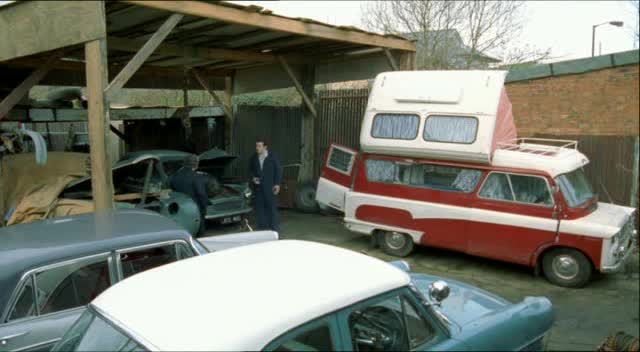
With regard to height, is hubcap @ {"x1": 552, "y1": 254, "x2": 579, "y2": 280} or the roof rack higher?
the roof rack

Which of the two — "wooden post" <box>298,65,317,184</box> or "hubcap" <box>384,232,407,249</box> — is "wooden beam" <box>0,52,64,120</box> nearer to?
"wooden post" <box>298,65,317,184</box>

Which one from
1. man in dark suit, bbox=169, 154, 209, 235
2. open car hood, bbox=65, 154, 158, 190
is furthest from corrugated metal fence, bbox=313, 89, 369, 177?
open car hood, bbox=65, 154, 158, 190

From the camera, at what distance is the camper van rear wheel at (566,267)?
19.6 ft

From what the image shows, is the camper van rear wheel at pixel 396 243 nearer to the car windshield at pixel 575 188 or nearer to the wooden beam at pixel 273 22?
the car windshield at pixel 575 188

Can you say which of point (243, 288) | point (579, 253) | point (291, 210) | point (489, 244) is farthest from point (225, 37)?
point (243, 288)

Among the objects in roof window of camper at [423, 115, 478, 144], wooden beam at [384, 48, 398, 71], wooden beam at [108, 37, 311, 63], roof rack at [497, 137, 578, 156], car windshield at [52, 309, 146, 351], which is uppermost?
wooden beam at [108, 37, 311, 63]

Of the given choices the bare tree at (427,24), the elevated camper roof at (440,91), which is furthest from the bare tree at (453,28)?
the elevated camper roof at (440,91)

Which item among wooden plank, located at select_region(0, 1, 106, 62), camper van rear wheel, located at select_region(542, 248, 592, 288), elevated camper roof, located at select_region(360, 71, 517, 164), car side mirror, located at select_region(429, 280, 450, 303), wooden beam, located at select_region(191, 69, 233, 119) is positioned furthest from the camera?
wooden beam, located at select_region(191, 69, 233, 119)

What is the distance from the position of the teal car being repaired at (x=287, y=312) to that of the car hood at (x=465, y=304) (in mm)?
20

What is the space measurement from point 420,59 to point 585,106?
12965 mm

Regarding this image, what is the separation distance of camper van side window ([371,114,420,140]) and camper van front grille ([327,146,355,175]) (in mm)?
804

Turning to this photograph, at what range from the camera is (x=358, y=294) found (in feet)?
8.20

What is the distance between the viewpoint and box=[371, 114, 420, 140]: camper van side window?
7.34 metres

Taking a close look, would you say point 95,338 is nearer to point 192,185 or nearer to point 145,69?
point 192,185
